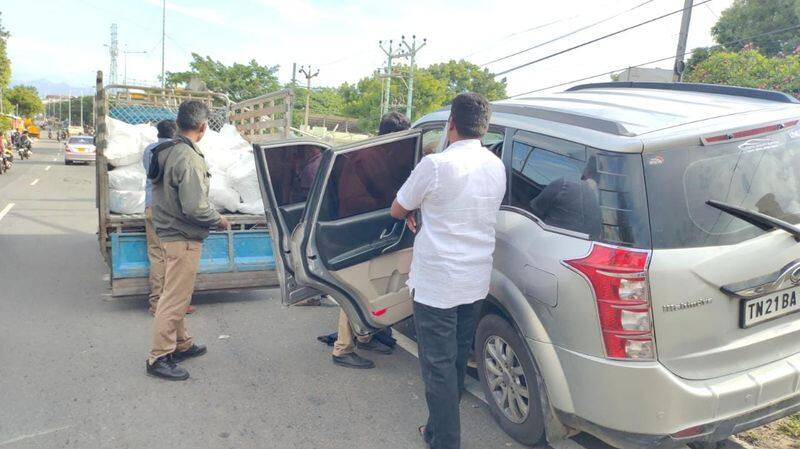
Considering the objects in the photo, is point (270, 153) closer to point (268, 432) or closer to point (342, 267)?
point (342, 267)

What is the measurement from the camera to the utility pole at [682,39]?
565 inches

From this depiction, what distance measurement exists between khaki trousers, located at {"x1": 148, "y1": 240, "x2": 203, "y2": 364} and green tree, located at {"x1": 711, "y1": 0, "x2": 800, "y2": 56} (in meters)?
35.8

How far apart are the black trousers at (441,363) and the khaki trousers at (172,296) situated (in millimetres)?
1975

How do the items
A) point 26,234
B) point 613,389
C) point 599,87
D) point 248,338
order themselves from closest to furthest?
point 613,389, point 599,87, point 248,338, point 26,234

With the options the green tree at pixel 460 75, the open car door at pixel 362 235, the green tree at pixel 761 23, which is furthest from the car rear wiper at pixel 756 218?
the green tree at pixel 460 75

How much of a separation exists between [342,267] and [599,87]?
87.9 inches

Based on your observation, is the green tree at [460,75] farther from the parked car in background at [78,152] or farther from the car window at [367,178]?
the car window at [367,178]

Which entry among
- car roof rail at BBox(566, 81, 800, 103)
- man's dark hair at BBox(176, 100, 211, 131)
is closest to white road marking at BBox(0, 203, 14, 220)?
man's dark hair at BBox(176, 100, 211, 131)

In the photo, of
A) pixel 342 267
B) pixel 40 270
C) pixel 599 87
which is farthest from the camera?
pixel 40 270

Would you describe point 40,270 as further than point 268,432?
Yes

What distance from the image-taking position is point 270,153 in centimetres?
385

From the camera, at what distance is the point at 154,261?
5.54 meters

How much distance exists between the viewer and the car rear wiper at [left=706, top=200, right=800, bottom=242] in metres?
2.62

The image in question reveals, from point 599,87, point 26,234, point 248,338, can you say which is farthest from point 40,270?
point 599,87
